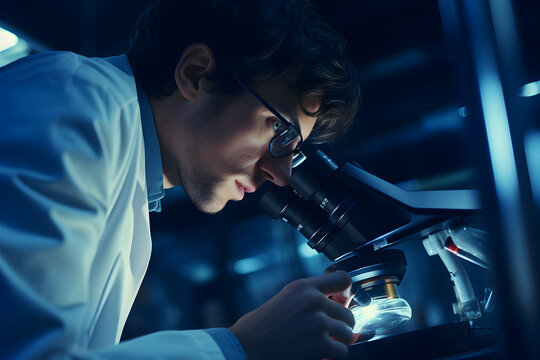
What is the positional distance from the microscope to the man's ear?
376mm

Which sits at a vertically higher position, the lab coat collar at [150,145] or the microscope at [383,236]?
the lab coat collar at [150,145]

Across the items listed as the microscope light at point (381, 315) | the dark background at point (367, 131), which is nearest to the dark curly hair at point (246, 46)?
the dark background at point (367, 131)

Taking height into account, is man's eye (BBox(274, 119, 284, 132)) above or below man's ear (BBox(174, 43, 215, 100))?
below

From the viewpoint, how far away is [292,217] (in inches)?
41.8

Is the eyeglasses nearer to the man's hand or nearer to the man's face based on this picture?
the man's face

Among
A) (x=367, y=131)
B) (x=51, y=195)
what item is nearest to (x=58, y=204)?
(x=51, y=195)

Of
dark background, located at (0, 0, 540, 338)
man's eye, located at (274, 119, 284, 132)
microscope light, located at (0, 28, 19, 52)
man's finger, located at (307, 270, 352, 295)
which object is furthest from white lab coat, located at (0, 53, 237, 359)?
microscope light, located at (0, 28, 19, 52)

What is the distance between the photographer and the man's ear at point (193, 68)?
1.14 meters

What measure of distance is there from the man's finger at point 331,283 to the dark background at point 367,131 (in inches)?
8.1

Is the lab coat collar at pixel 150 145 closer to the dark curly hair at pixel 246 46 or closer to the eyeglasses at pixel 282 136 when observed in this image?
the dark curly hair at pixel 246 46

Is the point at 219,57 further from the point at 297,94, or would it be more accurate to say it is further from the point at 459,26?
the point at 459,26

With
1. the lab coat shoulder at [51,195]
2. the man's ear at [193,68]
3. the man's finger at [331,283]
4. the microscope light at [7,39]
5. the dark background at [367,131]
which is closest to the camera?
the lab coat shoulder at [51,195]

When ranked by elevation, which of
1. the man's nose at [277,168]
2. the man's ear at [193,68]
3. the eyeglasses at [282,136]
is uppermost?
the man's ear at [193,68]

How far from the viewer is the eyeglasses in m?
1.15
